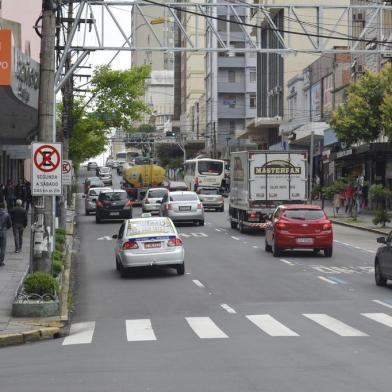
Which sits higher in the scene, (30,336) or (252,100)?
(252,100)

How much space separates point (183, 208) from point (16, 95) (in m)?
15.2

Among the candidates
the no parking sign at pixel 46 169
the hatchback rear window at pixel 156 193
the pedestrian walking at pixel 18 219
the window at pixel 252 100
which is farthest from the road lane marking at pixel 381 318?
the window at pixel 252 100

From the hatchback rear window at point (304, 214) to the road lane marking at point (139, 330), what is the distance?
13.1 meters

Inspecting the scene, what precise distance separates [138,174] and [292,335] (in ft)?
202

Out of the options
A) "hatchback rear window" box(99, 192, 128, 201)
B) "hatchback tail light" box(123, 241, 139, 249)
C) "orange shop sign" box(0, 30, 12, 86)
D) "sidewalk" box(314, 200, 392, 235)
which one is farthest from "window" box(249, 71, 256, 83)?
"hatchback tail light" box(123, 241, 139, 249)

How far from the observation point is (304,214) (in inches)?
1158

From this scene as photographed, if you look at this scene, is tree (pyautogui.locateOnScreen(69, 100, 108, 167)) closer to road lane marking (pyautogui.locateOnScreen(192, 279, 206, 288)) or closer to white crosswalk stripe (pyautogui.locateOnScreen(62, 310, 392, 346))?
road lane marking (pyautogui.locateOnScreen(192, 279, 206, 288))

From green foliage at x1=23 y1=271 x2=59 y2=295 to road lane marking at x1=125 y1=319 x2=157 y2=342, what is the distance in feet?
6.23

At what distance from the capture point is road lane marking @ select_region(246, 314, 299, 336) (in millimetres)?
14891

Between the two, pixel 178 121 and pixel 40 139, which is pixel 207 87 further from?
pixel 40 139

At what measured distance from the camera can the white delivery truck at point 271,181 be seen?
3806 cm

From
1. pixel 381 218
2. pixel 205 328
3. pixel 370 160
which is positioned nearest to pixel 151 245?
pixel 205 328

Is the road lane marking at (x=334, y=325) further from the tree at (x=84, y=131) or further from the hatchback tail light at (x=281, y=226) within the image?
the tree at (x=84, y=131)

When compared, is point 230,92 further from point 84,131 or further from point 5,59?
point 5,59
